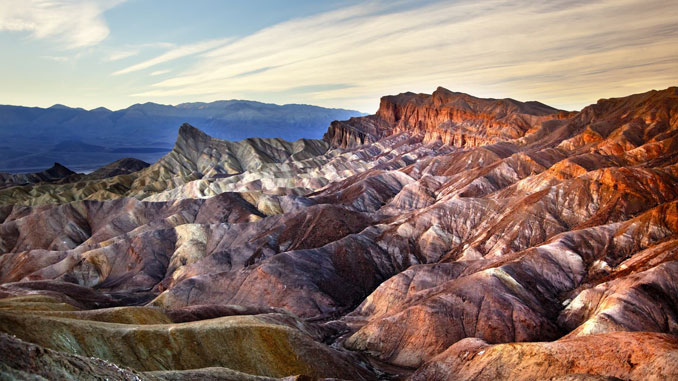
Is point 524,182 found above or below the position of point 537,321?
above

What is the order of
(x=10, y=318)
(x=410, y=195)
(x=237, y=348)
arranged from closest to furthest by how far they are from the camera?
(x=10, y=318), (x=237, y=348), (x=410, y=195)

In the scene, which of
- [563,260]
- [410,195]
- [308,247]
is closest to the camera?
[563,260]

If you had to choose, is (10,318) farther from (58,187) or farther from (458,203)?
(58,187)

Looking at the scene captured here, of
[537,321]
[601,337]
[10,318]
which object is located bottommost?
[537,321]

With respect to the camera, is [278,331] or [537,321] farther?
[537,321]

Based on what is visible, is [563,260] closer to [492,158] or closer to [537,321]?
[537,321]

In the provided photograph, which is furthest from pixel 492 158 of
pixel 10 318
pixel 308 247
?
pixel 10 318
